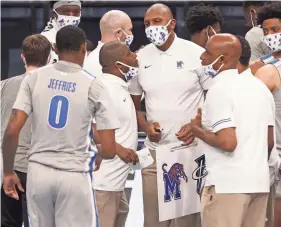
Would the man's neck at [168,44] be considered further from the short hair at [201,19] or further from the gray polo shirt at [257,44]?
the gray polo shirt at [257,44]

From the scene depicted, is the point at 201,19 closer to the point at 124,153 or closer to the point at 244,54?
the point at 244,54

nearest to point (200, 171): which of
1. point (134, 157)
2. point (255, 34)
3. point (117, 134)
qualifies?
point (134, 157)

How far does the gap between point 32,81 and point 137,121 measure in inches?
43.4

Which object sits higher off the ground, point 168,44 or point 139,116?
point 168,44

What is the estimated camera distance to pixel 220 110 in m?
4.01

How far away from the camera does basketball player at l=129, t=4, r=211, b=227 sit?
16.1 feet

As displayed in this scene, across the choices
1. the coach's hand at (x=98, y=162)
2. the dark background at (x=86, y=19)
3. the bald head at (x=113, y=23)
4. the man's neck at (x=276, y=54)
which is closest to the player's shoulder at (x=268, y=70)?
the man's neck at (x=276, y=54)

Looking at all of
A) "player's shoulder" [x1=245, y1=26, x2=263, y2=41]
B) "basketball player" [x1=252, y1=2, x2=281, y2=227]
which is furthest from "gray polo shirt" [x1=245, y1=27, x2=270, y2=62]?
"basketball player" [x1=252, y1=2, x2=281, y2=227]

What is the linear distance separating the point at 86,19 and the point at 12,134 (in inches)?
221

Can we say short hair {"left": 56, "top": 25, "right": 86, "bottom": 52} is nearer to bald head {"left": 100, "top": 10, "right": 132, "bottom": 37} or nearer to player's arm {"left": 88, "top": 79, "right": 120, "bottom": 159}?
player's arm {"left": 88, "top": 79, "right": 120, "bottom": 159}

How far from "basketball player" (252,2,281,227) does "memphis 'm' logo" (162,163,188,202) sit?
2.15 ft

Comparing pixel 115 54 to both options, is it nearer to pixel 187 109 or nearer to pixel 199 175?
pixel 187 109

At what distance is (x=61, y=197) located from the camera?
13.2 ft

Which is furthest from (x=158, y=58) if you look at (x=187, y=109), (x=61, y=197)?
(x=61, y=197)
